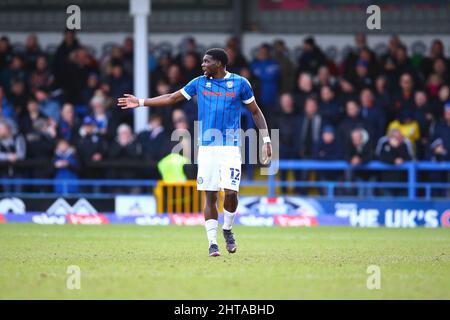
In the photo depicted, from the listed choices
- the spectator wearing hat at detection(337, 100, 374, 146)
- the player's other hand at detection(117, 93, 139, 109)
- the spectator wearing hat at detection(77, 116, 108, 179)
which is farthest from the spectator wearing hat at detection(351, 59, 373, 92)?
the player's other hand at detection(117, 93, 139, 109)

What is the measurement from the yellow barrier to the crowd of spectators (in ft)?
3.32

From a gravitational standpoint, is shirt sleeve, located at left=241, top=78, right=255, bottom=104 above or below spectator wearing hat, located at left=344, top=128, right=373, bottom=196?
above

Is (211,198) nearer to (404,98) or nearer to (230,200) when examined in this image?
(230,200)

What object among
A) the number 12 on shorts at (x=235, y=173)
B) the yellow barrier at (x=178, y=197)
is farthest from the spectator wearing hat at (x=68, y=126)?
the number 12 on shorts at (x=235, y=173)

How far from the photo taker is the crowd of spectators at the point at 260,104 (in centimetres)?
2134

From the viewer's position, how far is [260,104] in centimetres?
2297

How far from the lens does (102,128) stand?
73.6ft

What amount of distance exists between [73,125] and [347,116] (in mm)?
5809

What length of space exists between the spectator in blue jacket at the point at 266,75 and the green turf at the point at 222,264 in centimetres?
598

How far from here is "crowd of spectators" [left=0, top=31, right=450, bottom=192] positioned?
2134 cm

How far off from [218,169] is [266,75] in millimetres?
10653

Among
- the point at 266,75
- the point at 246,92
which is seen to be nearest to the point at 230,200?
the point at 246,92

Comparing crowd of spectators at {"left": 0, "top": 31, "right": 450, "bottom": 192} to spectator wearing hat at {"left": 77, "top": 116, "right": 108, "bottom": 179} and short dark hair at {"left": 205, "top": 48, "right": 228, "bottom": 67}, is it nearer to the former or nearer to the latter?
spectator wearing hat at {"left": 77, "top": 116, "right": 108, "bottom": 179}

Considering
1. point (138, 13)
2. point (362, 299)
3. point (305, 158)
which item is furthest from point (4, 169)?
point (362, 299)
